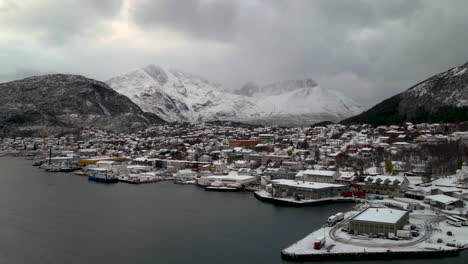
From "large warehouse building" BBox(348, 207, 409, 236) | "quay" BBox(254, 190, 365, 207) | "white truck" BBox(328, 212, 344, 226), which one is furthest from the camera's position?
"quay" BBox(254, 190, 365, 207)

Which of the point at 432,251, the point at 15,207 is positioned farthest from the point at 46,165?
the point at 432,251

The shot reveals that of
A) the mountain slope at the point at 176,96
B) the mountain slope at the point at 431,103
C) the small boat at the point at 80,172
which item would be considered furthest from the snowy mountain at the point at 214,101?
the small boat at the point at 80,172

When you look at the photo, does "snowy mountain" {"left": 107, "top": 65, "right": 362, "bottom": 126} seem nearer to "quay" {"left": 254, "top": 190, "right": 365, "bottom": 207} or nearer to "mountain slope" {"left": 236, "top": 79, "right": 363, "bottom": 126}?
"mountain slope" {"left": 236, "top": 79, "right": 363, "bottom": 126}

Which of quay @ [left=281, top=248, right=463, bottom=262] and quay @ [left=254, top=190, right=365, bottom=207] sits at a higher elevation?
quay @ [left=254, top=190, right=365, bottom=207]

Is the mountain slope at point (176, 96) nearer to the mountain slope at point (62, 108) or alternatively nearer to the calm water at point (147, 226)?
the mountain slope at point (62, 108)

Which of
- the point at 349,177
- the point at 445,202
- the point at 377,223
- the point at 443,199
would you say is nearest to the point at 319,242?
the point at 377,223

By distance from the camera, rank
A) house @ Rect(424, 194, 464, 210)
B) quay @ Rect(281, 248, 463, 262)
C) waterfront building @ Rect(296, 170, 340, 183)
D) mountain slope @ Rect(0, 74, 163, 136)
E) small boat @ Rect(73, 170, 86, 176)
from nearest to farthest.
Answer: quay @ Rect(281, 248, 463, 262), house @ Rect(424, 194, 464, 210), waterfront building @ Rect(296, 170, 340, 183), small boat @ Rect(73, 170, 86, 176), mountain slope @ Rect(0, 74, 163, 136)

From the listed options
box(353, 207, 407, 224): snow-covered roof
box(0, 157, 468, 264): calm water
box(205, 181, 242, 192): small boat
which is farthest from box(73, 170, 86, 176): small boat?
box(353, 207, 407, 224): snow-covered roof
